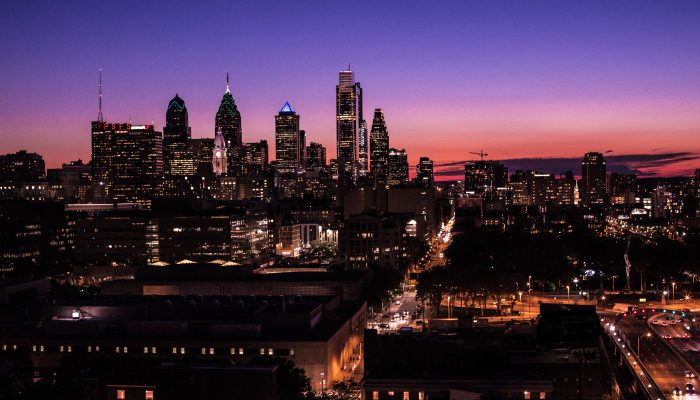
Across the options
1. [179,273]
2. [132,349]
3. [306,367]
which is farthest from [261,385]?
[179,273]

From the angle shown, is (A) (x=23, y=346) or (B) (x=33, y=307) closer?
(A) (x=23, y=346)

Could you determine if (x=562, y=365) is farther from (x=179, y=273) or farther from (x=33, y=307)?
(x=179, y=273)

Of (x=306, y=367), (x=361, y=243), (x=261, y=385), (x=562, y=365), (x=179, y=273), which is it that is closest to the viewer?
(x=261, y=385)

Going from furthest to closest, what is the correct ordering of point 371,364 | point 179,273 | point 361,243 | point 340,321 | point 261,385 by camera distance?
1. point 361,243
2. point 179,273
3. point 340,321
4. point 371,364
5. point 261,385

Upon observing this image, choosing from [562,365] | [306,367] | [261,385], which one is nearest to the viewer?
[261,385]

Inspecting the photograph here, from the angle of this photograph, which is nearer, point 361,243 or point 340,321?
point 340,321

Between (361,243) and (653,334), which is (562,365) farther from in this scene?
(361,243)

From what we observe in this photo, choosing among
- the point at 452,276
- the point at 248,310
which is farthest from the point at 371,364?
the point at 452,276

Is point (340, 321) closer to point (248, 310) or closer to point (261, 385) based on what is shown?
point (248, 310)

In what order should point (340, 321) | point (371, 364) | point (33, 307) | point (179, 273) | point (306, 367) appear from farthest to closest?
point (179, 273)
point (33, 307)
point (340, 321)
point (306, 367)
point (371, 364)
